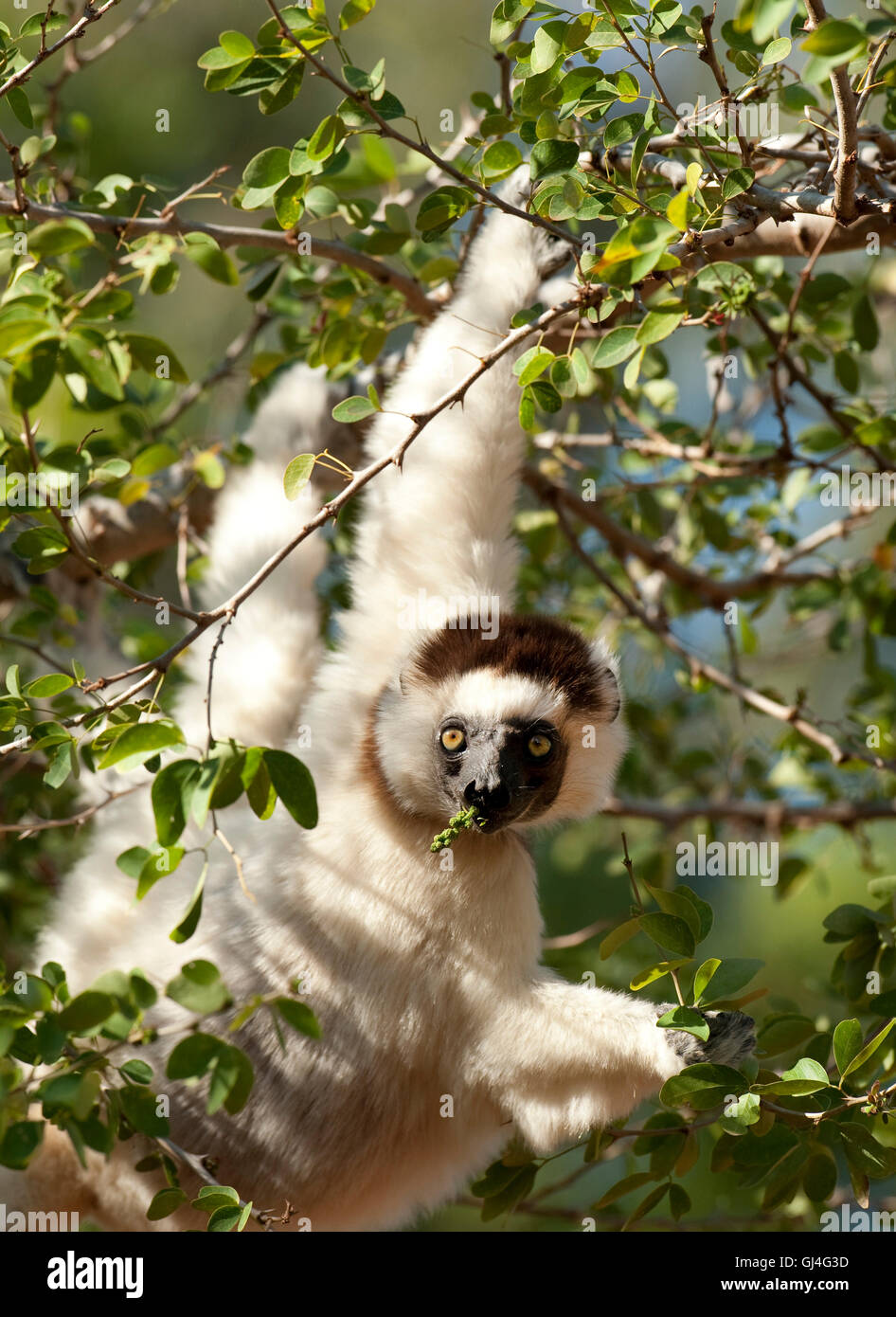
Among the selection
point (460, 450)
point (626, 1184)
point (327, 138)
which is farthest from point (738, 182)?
point (626, 1184)

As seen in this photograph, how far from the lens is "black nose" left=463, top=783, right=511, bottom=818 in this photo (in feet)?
9.73

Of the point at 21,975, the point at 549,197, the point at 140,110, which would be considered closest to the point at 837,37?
the point at 549,197

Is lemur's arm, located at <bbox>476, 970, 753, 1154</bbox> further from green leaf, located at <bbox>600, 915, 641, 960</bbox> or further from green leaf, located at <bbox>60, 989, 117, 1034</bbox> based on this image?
green leaf, located at <bbox>60, 989, 117, 1034</bbox>

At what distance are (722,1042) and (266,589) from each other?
222 cm

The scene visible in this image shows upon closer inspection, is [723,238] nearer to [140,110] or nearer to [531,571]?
[531,571]

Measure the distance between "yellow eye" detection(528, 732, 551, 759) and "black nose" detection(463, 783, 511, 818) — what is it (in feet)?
0.85

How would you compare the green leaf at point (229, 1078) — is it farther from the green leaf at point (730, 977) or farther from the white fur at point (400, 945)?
the white fur at point (400, 945)

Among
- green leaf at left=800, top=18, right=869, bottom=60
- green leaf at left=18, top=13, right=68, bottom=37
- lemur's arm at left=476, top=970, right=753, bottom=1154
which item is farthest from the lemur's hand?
green leaf at left=18, top=13, right=68, bottom=37

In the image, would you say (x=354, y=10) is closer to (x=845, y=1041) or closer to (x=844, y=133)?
(x=844, y=133)

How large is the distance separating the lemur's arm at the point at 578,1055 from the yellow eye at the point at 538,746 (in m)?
0.67

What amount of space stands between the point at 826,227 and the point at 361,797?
2.13 meters

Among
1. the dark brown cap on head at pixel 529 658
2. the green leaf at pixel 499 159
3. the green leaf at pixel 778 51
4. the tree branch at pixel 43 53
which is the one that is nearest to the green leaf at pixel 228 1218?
the dark brown cap on head at pixel 529 658

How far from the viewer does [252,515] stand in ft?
13.4

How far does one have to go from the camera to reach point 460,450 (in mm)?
3359
